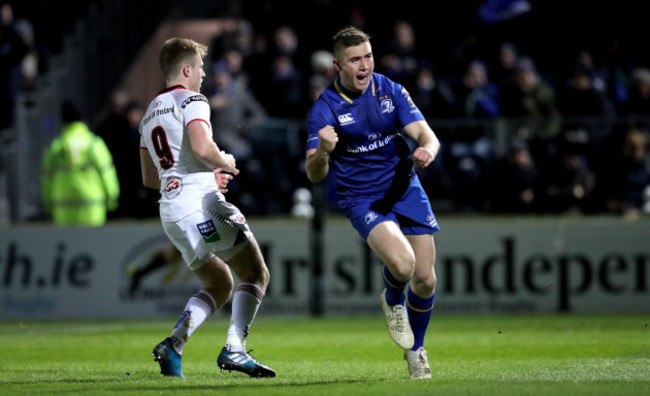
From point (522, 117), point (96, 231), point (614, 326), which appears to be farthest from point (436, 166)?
point (96, 231)

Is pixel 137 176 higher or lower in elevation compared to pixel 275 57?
lower

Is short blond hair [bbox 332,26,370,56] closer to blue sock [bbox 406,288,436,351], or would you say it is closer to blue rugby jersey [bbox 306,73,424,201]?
blue rugby jersey [bbox 306,73,424,201]

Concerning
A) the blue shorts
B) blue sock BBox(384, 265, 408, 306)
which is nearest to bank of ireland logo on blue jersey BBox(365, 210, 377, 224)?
the blue shorts

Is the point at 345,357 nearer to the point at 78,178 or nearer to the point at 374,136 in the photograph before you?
the point at 374,136

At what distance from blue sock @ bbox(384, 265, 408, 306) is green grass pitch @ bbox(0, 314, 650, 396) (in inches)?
21.3

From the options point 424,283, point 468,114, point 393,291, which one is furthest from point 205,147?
point 468,114

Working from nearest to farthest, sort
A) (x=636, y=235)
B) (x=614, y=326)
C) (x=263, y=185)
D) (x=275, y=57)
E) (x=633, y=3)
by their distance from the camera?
(x=614, y=326) < (x=636, y=235) < (x=263, y=185) < (x=275, y=57) < (x=633, y=3)

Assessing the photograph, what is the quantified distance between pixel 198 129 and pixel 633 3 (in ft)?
46.7

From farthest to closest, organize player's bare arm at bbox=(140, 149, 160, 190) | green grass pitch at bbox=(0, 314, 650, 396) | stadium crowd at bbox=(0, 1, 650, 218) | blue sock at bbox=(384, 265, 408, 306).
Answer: stadium crowd at bbox=(0, 1, 650, 218) → player's bare arm at bbox=(140, 149, 160, 190) → blue sock at bbox=(384, 265, 408, 306) → green grass pitch at bbox=(0, 314, 650, 396)

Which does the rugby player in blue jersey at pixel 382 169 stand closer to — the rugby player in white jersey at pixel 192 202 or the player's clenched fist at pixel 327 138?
the player's clenched fist at pixel 327 138

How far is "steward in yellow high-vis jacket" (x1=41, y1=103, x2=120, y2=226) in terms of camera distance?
15.8m

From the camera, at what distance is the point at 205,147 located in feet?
24.9

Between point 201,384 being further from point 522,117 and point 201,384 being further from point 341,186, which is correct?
point 522,117

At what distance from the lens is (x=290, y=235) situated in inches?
604
